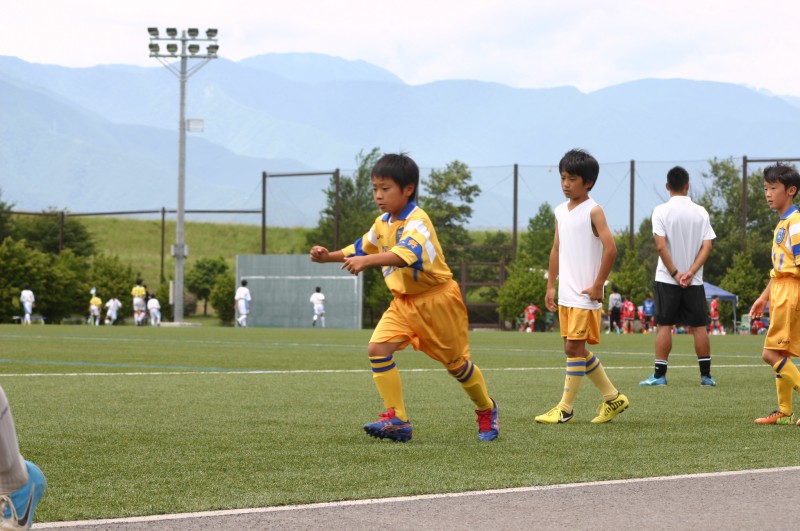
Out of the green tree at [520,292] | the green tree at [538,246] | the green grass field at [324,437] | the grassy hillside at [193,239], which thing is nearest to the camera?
the green grass field at [324,437]

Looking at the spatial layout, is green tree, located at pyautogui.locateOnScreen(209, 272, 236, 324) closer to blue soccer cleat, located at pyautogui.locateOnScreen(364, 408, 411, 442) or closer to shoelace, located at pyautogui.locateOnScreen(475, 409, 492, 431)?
shoelace, located at pyautogui.locateOnScreen(475, 409, 492, 431)

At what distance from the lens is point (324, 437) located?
6988 millimetres

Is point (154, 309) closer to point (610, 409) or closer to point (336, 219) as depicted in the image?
point (336, 219)

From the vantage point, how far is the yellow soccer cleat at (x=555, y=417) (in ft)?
26.0

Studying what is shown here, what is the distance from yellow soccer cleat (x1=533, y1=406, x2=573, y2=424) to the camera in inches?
312

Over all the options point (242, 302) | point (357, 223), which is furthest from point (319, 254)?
point (357, 223)

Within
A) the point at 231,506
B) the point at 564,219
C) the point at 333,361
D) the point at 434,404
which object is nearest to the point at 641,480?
the point at 231,506

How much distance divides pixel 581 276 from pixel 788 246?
4.59 feet

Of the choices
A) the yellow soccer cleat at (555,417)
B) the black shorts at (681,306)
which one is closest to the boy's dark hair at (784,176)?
the yellow soccer cleat at (555,417)

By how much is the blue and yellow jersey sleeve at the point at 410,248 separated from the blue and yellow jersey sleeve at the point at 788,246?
254 cm

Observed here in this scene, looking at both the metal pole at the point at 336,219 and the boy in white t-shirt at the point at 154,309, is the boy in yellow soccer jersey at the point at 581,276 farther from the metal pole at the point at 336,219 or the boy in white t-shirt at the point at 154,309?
the metal pole at the point at 336,219

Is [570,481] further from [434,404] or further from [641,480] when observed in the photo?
[434,404]

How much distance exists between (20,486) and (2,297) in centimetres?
4751

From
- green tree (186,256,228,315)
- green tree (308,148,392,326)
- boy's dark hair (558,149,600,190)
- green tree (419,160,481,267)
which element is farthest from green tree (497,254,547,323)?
boy's dark hair (558,149,600,190)
